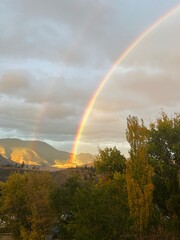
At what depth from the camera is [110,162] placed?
2135 inches

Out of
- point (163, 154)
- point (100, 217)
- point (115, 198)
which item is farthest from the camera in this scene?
point (163, 154)

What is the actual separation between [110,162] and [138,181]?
76.6ft

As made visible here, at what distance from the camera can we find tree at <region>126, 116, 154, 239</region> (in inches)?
1193

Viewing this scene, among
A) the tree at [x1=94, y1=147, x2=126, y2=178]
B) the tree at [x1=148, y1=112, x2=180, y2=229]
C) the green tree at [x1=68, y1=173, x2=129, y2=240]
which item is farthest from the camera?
the tree at [x1=94, y1=147, x2=126, y2=178]

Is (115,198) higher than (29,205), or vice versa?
(115,198)

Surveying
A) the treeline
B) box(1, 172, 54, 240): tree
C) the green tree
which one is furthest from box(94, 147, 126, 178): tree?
the green tree

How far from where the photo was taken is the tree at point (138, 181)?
30.3m

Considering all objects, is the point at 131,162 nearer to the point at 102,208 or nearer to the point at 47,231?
the point at 102,208

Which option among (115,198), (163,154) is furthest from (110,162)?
(115,198)

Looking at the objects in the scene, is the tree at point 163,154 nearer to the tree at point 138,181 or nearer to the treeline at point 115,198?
the treeline at point 115,198

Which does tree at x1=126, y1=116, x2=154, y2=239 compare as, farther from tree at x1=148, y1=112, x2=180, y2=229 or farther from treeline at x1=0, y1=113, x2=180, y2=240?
tree at x1=148, y1=112, x2=180, y2=229

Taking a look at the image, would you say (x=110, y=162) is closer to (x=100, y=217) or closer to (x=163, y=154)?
(x=163, y=154)

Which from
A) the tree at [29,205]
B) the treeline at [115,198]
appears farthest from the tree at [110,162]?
the tree at [29,205]

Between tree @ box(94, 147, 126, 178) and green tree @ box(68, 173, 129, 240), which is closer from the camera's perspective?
green tree @ box(68, 173, 129, 240)
